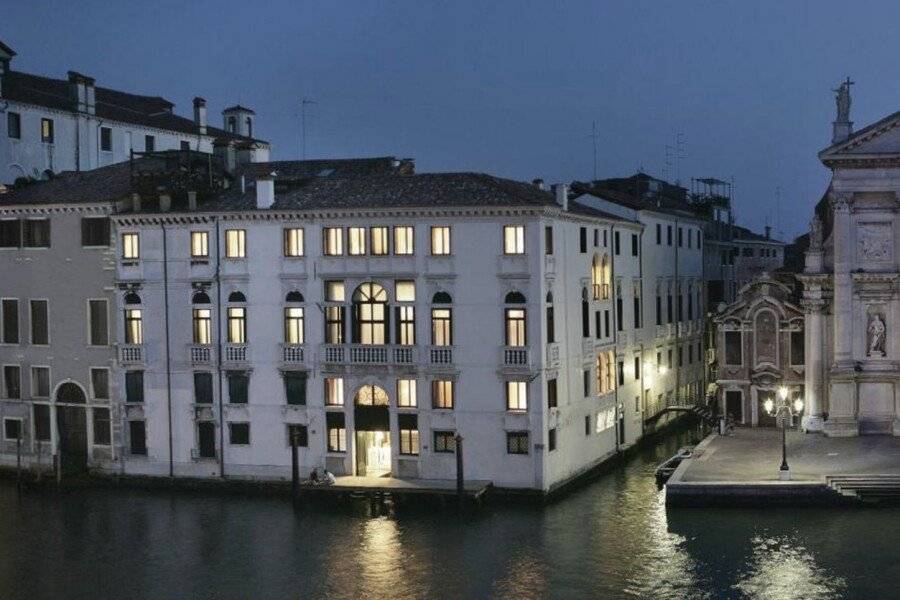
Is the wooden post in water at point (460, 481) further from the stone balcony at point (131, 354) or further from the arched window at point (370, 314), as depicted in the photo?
the stone balcony at point (131, 354)

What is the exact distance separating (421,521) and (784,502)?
10768 mm

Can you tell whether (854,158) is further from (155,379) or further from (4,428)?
(4,428)

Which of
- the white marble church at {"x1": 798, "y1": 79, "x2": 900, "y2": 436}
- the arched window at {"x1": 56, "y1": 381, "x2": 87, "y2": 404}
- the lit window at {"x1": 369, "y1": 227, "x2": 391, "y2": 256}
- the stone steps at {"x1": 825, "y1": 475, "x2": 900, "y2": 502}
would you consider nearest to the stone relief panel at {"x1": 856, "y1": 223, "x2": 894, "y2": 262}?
the white marble church at {"x1": 798, "y1": 79, "x2": 900, "y2": 436}

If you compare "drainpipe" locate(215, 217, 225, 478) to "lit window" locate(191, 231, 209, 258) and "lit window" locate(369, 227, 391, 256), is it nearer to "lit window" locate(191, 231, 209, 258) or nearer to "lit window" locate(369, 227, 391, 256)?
"lit window" locate(191, 231, 209, 258)

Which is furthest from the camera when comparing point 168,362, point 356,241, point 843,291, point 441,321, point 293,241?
point 843,291

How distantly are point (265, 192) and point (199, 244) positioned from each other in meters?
3.09

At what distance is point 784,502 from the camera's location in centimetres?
3731

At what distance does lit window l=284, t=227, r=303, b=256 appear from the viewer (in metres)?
42.1

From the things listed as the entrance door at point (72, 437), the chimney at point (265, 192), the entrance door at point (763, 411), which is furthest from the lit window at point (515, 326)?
the entrance door at point (72, 437)

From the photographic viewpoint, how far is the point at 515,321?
4012 cm

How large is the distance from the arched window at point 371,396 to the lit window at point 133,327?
8272 millimetres

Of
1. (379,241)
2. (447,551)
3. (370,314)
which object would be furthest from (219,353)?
(447,551)

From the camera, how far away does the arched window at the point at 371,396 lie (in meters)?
41.3

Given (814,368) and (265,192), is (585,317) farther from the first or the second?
(265,192)
